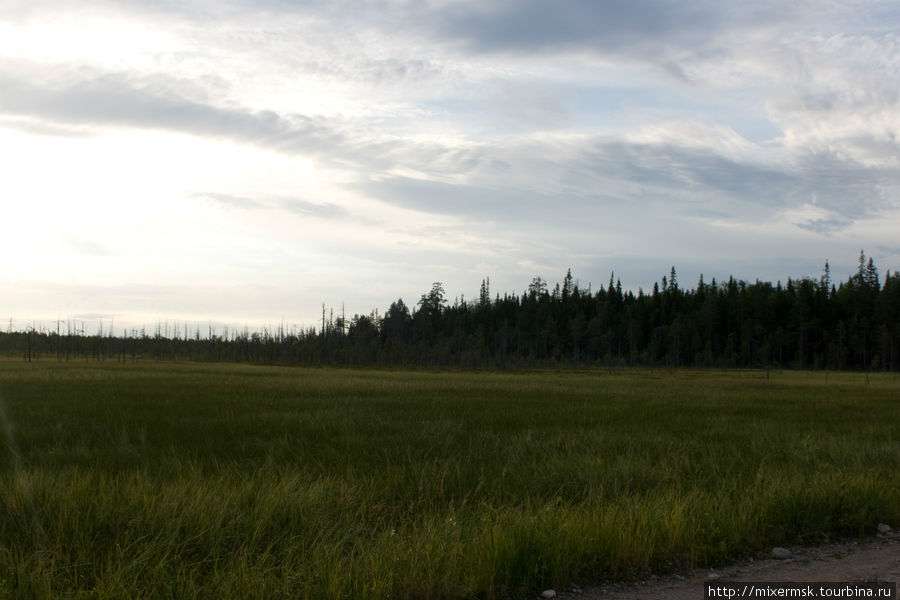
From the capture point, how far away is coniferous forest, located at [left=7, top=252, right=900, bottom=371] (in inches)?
5094

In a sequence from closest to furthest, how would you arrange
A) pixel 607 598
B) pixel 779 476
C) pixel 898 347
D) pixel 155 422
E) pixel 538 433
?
pixel 607 598
pixel 779 476
pixel 538 433
pixel 155 422
pixel 898 347

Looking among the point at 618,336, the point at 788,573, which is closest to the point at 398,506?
the point at 788,573

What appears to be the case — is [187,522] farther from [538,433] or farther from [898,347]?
[898,347]

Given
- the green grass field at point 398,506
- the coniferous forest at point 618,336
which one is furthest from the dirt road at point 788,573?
the coniferous forest at point 618,336

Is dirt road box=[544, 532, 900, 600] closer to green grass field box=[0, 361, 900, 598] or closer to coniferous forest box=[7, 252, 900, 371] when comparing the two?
green grass field box=[0, 361, 900, 598]

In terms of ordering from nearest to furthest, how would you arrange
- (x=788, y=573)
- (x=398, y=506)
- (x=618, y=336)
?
(x=788, y=573) → (x=398, y=506) → (x=618, y=336)

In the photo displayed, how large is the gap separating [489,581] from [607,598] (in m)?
0.99

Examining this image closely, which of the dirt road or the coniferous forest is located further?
the coniferous forest

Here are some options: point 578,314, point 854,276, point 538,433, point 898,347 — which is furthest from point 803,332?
point 538,433

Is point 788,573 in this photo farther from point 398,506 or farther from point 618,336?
point 618,336

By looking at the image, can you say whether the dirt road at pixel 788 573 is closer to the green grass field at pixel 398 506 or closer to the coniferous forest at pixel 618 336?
the green grass field at pixel 398 506

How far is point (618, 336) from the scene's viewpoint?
508ft

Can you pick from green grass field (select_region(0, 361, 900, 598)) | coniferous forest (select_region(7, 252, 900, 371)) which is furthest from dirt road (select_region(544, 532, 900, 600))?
coniferous forest (select_region(7, 252, 900, 371))

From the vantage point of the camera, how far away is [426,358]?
135 metres
